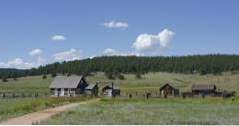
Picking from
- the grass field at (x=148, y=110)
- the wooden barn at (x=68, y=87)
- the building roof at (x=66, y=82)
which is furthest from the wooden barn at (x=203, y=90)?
the grass field at (x=148, y=110)

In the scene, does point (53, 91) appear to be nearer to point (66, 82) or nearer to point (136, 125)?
point (66, 82)

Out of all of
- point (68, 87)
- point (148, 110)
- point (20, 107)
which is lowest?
point (148, 110)

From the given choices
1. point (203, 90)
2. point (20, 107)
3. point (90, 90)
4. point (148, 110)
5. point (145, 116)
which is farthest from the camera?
point (90, 90)

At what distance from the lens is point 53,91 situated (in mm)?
104688

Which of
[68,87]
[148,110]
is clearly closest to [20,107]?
[148,110]

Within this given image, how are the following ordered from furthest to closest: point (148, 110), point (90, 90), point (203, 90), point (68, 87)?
1. point (90, 90)
2. point (68, 87)
3. point (203, 90)
4. point (148, 110)

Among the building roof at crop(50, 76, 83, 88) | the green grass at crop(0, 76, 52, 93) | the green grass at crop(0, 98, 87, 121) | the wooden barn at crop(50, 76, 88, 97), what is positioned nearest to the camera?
the green grass at crop(0, 98, 87, 121)

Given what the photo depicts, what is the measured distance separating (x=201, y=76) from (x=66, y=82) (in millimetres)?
96678

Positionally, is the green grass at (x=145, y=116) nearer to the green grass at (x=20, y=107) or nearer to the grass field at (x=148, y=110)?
the grass field at (x=148, y=110)

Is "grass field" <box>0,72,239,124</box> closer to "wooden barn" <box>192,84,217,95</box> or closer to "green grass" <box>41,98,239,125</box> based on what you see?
"green grass" <box>41,98,239,125</box>

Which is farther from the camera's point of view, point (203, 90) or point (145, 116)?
point (203, 90)

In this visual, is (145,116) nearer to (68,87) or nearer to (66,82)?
(68,87)

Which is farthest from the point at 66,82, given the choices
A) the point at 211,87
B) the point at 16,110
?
the point at 16,110

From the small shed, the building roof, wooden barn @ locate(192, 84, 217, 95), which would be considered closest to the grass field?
wooden barn @ locate(192, 84, 217, 95)
